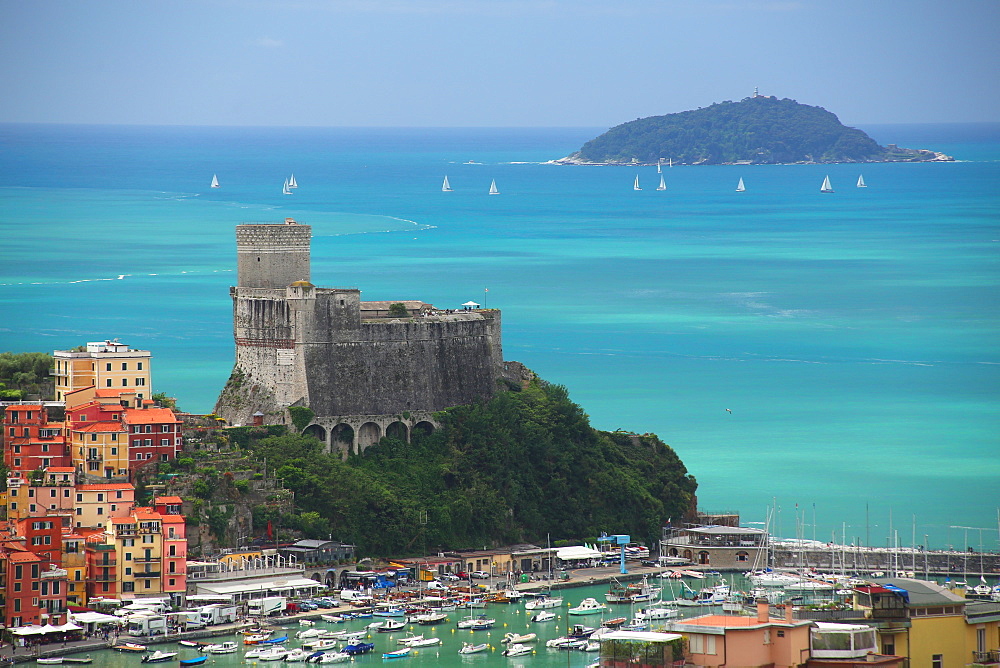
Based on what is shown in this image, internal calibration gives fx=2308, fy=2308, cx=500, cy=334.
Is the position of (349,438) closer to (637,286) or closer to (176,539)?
(176,539)

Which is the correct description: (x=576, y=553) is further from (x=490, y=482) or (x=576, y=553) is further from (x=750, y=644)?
(x=750, y=644)

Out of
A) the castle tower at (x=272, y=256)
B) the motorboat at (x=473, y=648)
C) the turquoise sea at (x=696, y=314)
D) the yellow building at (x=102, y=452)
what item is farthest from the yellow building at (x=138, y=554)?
the turquoise sea at (x=696, y=314)

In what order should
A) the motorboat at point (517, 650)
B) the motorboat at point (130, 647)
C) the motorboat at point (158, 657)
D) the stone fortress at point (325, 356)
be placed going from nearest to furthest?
the motorboat at point (158, 657) → the motorboat at point (130, 647) → the motorboat at point (517, 650) → the stone fortress at point (325, 356)

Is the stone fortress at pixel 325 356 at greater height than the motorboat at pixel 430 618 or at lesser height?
greater

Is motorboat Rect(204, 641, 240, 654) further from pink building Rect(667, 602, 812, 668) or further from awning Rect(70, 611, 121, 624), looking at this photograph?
pink building Rect(667, 602, 812, 668)

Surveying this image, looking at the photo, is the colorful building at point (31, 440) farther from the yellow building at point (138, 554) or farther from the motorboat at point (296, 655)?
the motorboat at point (296, 655)

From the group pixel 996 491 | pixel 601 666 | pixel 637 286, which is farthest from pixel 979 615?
pixel 637 286
